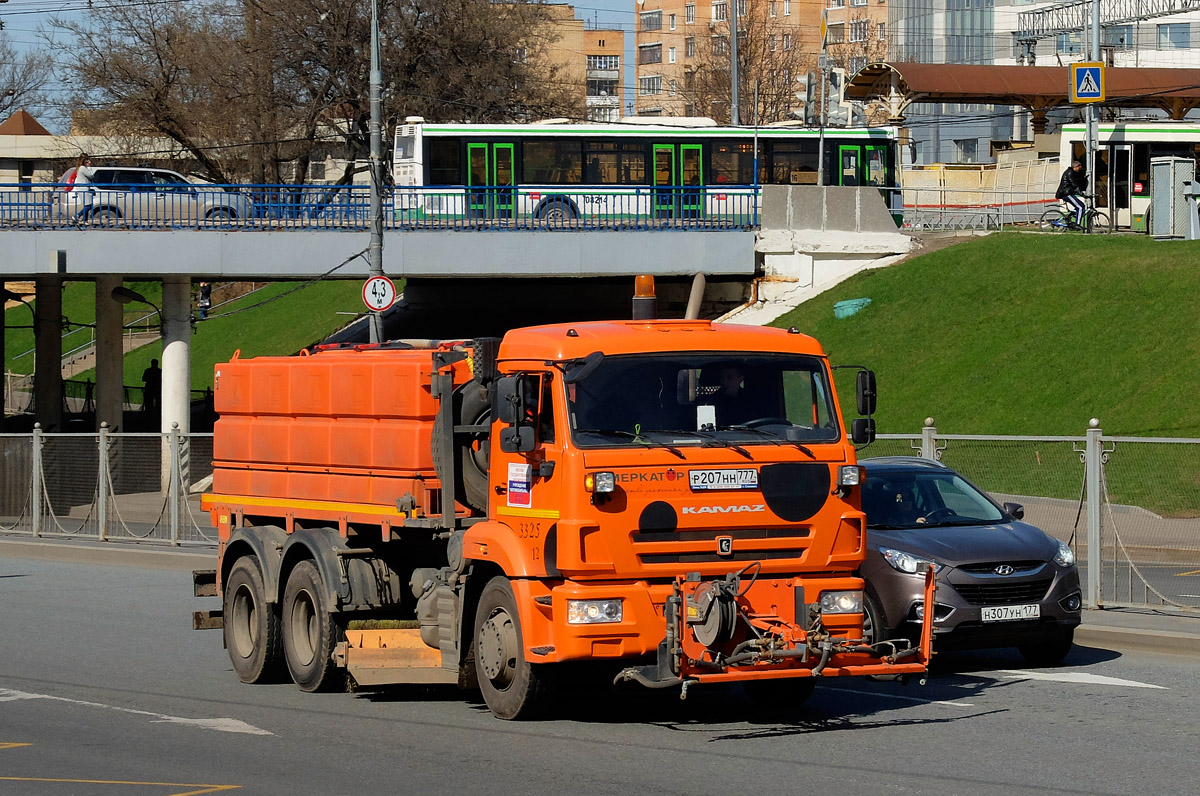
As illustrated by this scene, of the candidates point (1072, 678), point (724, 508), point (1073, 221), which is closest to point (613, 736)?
point (724, 508)

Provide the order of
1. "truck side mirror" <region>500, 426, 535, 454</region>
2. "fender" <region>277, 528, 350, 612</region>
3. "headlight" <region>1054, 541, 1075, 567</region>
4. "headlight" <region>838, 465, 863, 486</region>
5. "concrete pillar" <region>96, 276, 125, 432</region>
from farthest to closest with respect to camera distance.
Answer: "concrete pillar" <region>96, 276, 125, 432</region> → "headlight" <region>1054, 541, 1075, 567</region> → "fender" <region>277, 528, 350, 612</region> → "headlight" <region>838, 465, 863, 486</region> → "truck side mirror" <region>500, 426, 535, 454</region>

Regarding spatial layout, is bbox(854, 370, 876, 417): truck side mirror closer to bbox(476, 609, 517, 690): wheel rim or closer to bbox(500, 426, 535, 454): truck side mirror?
bbox(500, 426, 535, 454): truck side mirror

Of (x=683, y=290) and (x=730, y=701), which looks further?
(x=683, y=290)

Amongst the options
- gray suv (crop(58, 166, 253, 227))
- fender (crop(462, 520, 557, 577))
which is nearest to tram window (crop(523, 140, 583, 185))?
gray suv (crop(58, 166, 253, 227))

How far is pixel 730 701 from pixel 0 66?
9468 centimetres

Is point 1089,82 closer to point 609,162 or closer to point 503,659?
point 609,162

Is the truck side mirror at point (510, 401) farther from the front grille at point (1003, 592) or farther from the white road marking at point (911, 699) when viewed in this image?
the front grille at point (1003, 592)

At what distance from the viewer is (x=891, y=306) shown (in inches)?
1417

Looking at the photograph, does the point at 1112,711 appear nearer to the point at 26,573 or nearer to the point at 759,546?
the point at 759,546

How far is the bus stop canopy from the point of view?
150 feet

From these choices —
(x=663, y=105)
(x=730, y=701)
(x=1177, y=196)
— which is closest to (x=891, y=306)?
(x=1177, y=196)

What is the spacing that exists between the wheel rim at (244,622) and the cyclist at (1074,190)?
30573mm

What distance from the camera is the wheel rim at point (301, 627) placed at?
11.8 meters

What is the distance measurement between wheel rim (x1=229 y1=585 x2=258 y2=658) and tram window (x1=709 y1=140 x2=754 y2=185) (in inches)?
1205
